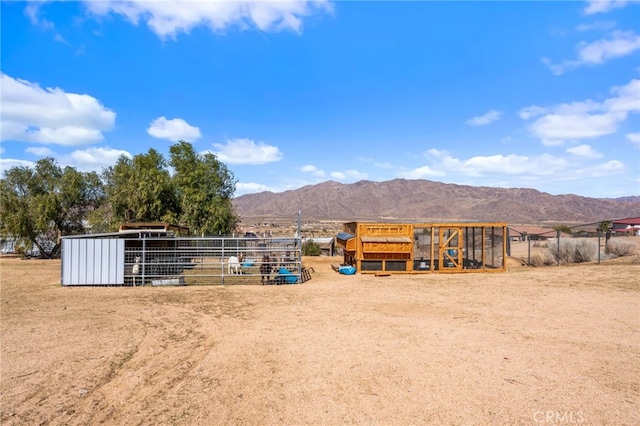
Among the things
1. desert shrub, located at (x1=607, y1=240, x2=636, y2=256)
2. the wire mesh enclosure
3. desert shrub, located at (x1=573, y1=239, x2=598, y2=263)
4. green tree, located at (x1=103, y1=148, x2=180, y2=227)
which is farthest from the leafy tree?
desert shrub, located at (x1=607, y1=240, x2=636, y2=256)

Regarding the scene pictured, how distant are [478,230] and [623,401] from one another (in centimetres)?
1779

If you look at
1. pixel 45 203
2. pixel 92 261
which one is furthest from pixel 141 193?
pixel 92 261

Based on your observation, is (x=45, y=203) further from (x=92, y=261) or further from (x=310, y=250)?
(x=310, y=250)

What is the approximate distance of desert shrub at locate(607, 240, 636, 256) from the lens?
22625 mm

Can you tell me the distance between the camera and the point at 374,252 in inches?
735

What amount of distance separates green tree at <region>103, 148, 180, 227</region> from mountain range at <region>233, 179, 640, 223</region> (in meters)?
60.4

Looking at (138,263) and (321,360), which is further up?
(138,263)

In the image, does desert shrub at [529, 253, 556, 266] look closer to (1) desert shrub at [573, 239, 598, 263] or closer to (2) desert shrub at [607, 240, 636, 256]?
(1) desert shrub at [573, 239, 598, 263]

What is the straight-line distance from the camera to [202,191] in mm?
29875

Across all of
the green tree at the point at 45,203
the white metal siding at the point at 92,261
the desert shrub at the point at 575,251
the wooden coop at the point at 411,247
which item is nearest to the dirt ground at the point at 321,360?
the white metal siding at the point at 92,261

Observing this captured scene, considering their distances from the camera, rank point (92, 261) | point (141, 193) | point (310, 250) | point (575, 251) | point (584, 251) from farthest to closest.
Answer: point (310, 250)
point (141, 193)
point (575, 251)
point (584, 251)
point (92, 261)

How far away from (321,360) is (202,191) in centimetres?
2583

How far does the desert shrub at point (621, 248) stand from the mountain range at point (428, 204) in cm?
7259

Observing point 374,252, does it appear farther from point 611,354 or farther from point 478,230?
point 611,354
